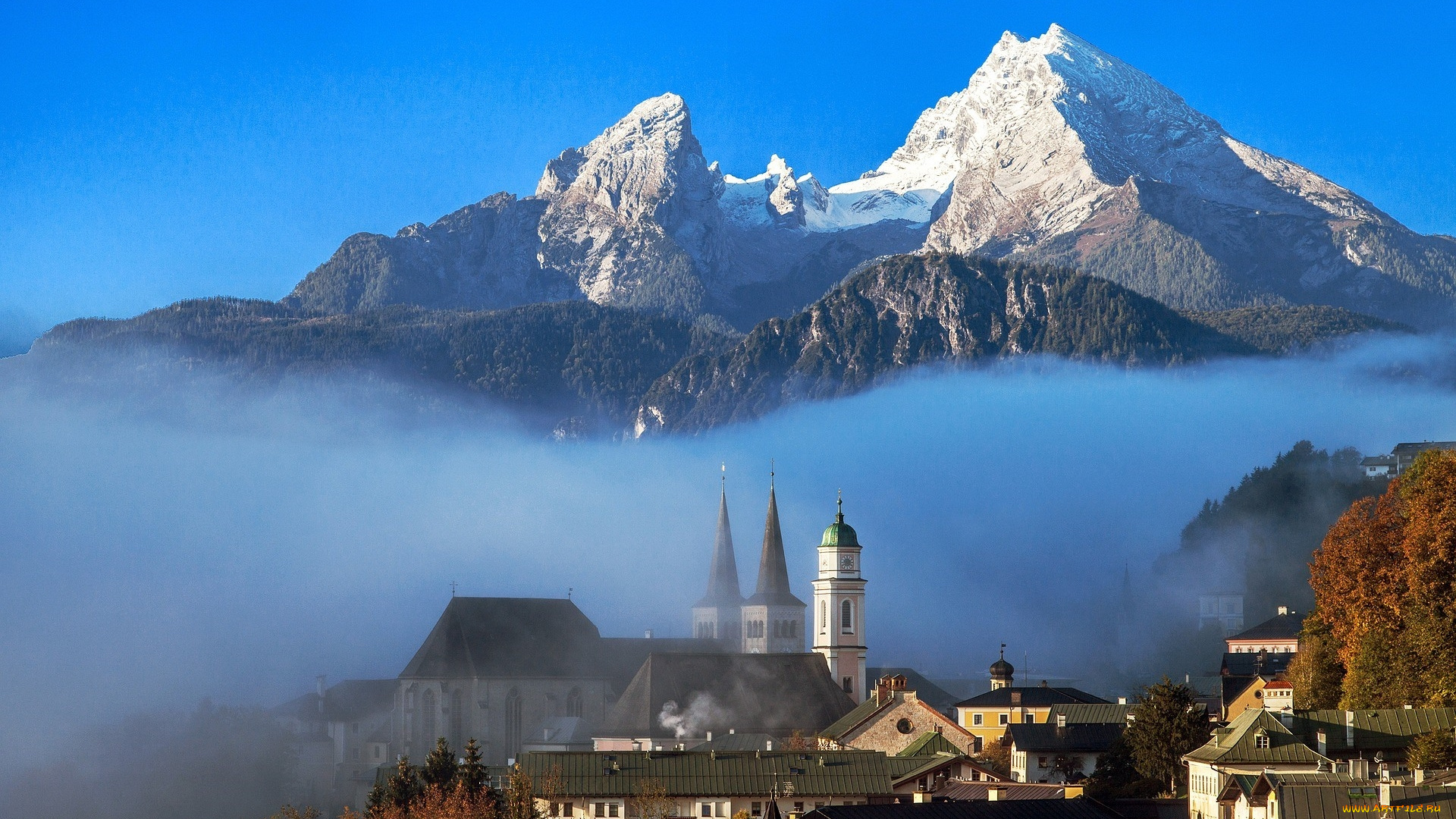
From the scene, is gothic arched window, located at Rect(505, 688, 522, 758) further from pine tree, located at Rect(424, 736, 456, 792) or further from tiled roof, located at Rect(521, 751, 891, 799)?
pine tree, located at Rect(424, 736, 456, 792)

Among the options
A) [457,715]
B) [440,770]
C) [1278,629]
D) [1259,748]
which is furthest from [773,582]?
[1259,748]

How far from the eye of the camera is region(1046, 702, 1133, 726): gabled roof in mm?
144375

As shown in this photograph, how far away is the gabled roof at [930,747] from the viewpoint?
136 meters

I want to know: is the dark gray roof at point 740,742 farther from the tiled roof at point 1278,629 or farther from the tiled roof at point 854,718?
the tiled roof at point 1278,629

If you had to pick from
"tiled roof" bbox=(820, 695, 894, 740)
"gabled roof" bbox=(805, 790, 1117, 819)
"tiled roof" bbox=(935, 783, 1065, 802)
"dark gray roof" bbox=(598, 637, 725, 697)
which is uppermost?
"dark gray roof" bbox=(598, 637, 725, 697)

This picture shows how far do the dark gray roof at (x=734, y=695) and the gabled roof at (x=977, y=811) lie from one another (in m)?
49.1

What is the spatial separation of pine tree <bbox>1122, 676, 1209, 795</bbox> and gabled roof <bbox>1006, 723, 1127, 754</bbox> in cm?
1641

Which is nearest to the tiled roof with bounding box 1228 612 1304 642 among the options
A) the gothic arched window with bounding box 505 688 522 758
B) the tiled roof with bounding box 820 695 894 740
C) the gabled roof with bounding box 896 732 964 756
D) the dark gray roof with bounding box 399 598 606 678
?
the tiled roof with bounding box 820 695 894 740

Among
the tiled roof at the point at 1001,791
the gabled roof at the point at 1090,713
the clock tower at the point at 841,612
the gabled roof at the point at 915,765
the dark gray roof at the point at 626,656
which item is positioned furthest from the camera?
the dark gray roof at the point at 626,656

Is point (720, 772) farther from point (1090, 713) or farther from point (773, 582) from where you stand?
point (773, 582)

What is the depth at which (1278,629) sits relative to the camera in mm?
180750

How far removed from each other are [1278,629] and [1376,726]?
73916mm

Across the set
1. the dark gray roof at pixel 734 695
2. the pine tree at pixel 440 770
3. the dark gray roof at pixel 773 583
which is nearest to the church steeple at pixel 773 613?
the dark gray roof at pixel 773 583

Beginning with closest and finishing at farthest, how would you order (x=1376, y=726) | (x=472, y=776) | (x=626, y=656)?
1. (x=1376, y=726)
2. (x=472, y=776)
3. (x=626, y=656)
